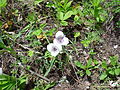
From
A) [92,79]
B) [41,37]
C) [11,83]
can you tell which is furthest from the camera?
[41,37]

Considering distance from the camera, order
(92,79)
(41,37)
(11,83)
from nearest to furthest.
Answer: (11,83) < (92,79) < (41,37)

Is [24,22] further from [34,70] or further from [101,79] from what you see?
[101,79]

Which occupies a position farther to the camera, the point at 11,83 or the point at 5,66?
the point at 5,66

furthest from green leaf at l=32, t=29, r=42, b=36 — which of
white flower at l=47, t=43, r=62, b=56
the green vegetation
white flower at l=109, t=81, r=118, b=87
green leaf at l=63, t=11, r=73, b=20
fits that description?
white flower at l=109, t=81, r=118, b=87

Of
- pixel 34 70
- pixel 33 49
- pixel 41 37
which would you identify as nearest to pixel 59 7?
pixel 41 37

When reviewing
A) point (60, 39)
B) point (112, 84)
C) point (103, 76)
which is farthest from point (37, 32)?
point (112, 84)

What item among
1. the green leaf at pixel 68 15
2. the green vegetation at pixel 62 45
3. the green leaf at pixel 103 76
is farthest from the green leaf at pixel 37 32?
the green leaf at pixel 103 76

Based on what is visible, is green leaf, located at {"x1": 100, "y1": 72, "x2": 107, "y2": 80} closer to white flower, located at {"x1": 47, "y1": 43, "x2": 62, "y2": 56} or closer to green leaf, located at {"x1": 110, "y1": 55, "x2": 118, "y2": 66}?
green leaf, located at {"x1": 110, "y1": 55, "x2": 118, "y2": 66}

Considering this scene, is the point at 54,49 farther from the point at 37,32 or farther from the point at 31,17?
the point at 31,17

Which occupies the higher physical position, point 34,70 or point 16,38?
point 16,38
